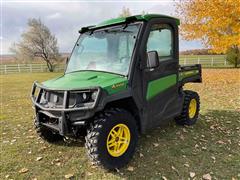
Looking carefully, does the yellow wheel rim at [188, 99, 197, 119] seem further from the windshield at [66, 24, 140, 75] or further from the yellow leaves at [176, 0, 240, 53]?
the yellow leaves at [176, 0, 240, 53]

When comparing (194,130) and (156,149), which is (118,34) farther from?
(194,130)

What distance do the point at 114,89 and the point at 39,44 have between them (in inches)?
1306

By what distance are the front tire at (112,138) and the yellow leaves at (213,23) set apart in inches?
396

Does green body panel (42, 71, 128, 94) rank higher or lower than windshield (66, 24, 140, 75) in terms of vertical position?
lower

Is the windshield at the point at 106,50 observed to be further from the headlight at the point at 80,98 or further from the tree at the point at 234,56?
the tree at the point at 234,56

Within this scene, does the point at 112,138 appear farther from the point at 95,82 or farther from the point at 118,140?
the point at 95,82

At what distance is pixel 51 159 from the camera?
4082mm

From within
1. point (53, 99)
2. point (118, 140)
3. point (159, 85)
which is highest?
point (159, 85)

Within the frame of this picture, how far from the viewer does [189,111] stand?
5.66 meters

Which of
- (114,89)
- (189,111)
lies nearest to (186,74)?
(189,111)

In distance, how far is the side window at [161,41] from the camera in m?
4.11

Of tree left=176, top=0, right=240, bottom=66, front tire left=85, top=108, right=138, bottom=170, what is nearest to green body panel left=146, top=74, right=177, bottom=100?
front tire left=85, top=108, right=138, bottom=170

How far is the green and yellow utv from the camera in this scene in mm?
3379

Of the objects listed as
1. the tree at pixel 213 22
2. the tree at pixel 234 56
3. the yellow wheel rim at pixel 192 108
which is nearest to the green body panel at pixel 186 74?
the yellow wheel rim at pixel 192 108
